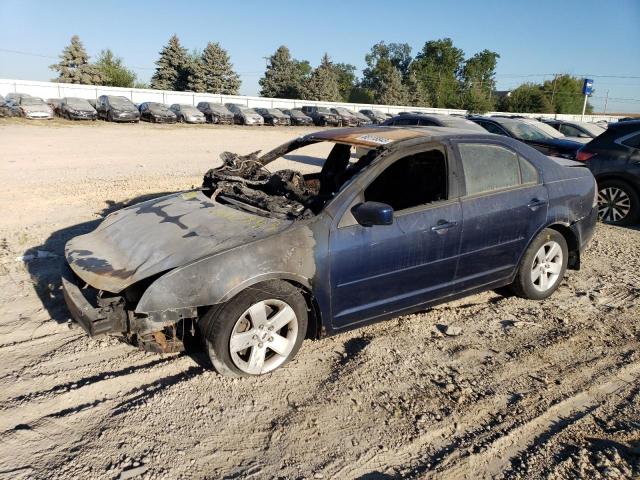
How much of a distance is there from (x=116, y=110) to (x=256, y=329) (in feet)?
98.7

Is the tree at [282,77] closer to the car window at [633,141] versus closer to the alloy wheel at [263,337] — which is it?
the car window at [633,141]

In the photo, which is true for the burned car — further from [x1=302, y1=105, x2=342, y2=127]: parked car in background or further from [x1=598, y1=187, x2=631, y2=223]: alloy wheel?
[x1=598, y1=187, x2=631, y2=223]: alloy wheel

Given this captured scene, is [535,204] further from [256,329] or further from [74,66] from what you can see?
[74,66]

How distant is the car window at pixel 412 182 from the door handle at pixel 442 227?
21cm

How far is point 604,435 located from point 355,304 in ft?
5.60

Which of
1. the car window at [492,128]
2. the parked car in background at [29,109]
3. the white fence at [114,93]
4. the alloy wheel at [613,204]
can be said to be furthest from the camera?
the white fence at [114,93]

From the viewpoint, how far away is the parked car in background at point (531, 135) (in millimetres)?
10707

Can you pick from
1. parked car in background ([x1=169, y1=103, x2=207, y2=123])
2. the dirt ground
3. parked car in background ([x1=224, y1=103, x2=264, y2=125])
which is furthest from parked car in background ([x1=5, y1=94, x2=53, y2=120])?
the dirt ground

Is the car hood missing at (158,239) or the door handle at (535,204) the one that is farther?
the door handle at (535,204)

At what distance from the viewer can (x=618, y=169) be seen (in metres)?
7.87

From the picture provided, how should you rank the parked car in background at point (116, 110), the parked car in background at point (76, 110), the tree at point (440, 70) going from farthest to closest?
the tree at point (440, 70) → the parked car in background at point (116, 110) → the parked car in background at point (76, 110)

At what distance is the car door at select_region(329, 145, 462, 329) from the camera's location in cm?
349

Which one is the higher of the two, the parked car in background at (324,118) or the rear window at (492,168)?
the rear window at (492,168)

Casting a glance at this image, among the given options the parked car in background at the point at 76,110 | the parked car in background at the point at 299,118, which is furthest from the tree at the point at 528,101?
the parked car in background at the point at 76,110
